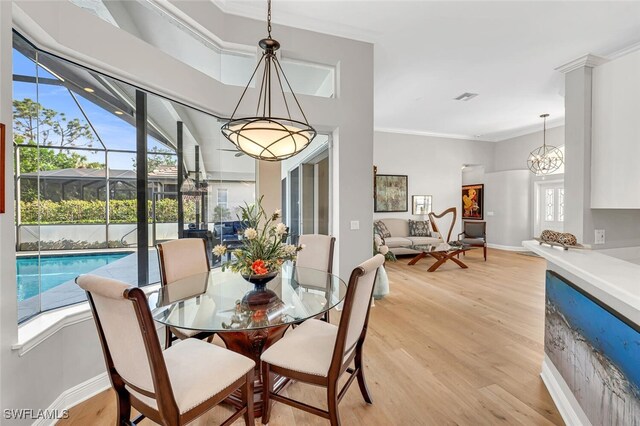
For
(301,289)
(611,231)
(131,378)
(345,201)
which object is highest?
(345,201)

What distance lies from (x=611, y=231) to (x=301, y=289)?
2.81m

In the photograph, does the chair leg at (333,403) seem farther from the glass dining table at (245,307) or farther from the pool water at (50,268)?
the pool water at (50,268)

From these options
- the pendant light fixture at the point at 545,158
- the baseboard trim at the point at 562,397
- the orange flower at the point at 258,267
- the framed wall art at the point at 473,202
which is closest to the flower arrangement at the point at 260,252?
the orange flower at the point at 258,267

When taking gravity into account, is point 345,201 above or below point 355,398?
above

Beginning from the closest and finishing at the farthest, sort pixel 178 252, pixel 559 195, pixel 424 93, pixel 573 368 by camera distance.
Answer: pixel 573 368 < pixel 178 252 < pixel 424 93 < pixel 559 195

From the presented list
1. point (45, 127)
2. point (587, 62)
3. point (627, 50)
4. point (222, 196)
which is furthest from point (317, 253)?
point (627, 50)

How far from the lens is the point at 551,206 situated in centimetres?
756

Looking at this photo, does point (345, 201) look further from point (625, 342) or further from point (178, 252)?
point (625, 342)

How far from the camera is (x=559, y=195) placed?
7355mm

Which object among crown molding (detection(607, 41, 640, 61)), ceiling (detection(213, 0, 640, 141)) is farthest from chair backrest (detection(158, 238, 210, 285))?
crown molding (detection(607, 41, 640, 61))

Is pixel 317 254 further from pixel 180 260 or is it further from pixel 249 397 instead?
pixel 249 397

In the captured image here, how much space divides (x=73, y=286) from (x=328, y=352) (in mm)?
2030

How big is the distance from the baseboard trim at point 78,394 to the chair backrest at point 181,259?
0.78 meters

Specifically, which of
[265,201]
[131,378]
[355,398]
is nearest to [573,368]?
[355,398]
